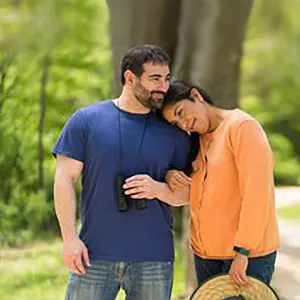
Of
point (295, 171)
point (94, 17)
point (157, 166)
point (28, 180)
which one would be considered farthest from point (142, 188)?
point (295, 171)

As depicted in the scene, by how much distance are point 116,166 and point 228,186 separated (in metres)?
0.49

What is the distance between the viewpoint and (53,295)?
7.43 m

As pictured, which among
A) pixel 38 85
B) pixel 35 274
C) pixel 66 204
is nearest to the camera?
pixel 66 204

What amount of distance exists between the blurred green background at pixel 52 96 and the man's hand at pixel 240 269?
3627 mm

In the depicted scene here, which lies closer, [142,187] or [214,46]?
[142,187]

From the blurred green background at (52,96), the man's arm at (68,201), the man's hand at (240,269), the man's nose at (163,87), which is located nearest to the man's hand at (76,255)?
the man's arm at (68,201)

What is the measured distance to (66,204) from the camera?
3.68 m

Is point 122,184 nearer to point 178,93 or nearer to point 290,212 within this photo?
point 178,93

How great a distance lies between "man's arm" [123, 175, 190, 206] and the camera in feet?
11.8

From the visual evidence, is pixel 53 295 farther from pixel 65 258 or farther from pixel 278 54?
pixel 278 54

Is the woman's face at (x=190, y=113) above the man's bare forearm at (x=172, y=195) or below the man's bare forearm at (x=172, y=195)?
above

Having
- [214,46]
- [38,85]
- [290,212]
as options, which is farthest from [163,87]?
[38,85]

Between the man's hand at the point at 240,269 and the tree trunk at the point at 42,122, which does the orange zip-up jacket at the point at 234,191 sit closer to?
the man's hand at the point at 240,269

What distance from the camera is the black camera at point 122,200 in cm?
363
